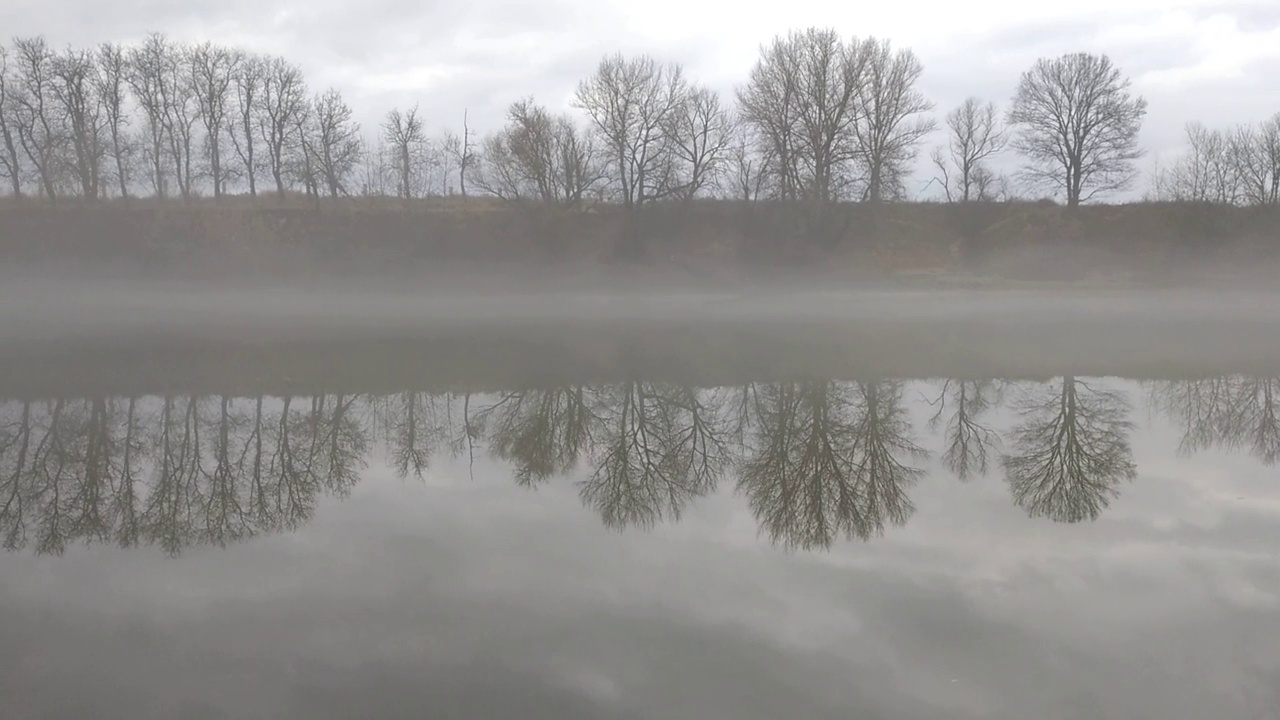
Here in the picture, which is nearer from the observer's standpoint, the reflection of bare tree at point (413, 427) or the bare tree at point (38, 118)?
the reflection of bare tree at point (413, 427)

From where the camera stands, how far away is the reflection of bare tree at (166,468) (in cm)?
919

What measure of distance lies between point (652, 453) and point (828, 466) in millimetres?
2433

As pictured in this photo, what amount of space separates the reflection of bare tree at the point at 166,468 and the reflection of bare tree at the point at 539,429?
81.2 inches

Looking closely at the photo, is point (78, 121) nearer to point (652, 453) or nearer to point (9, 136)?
point (9, 136)

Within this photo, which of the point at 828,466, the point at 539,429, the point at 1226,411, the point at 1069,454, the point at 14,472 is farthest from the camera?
the point at 1226,411

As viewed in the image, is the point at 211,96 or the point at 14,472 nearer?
the point at 14,472

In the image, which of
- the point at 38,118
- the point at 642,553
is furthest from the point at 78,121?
the point at 642,553

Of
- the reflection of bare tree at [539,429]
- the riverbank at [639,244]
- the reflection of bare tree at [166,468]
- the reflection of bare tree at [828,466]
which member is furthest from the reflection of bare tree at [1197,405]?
the riverbank at [639,244]

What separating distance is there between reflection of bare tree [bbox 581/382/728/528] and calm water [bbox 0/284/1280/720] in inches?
2.7

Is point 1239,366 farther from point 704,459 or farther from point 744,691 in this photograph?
point 744,691

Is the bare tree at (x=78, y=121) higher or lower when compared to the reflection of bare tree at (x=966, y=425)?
higher

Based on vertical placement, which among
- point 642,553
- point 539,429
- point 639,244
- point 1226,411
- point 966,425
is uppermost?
point 639,244

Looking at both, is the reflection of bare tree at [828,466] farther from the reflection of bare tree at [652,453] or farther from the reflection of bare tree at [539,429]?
the reflection of bare tree at [539,429]

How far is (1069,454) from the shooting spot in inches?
475
